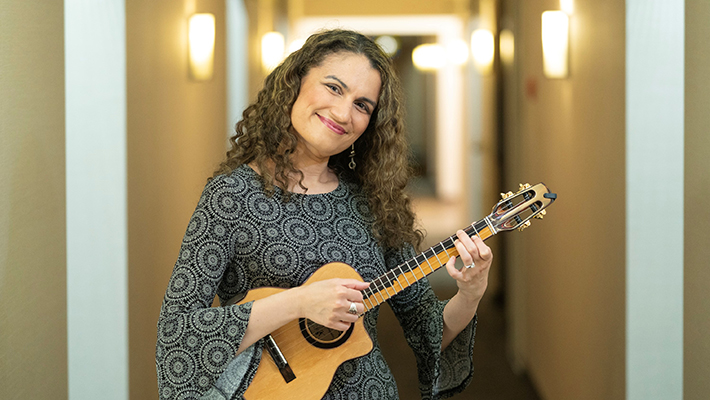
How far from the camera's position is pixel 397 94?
1.52 meters

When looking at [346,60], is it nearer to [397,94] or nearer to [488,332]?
[397,94]

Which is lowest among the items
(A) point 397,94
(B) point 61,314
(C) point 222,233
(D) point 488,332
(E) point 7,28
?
(D) point 488,332

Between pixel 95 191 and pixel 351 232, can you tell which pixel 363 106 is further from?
pixel 95 191

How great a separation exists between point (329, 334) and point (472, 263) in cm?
37

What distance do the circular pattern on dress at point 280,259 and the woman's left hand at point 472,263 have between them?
1.15ft

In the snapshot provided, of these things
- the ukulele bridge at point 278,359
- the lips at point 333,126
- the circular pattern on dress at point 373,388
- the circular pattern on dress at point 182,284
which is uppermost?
the lips at point 333,126

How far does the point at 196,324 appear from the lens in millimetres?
1239

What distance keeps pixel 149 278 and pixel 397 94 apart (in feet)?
3.94

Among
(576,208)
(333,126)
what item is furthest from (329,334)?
(576,208)

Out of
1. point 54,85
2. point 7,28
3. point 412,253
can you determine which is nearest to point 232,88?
point 54,85

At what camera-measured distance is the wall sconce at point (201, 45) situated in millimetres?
2393

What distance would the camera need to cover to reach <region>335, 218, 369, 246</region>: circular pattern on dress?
4.71 feet

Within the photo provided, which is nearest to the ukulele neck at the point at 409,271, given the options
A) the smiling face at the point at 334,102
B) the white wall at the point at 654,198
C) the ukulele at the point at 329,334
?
the ukulele at the point at 329,334

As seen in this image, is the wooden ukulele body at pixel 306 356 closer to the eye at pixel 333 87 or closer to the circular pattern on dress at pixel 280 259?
the circular pattern on dress at pixel 280 259
